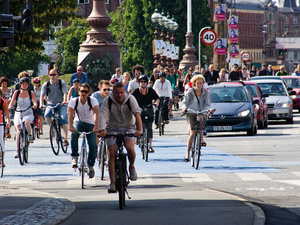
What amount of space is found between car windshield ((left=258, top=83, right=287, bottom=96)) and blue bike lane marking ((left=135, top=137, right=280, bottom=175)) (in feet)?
33.1

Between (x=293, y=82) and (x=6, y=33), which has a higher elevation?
(x=6, y=33)

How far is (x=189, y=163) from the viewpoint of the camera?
16.2 metres

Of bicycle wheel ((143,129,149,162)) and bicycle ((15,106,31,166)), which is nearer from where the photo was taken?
bicycle ((15,106,31,166))

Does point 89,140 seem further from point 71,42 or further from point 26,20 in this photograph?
point 71,42

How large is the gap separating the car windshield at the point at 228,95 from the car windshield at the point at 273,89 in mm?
5363

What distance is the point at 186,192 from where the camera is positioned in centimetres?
1170

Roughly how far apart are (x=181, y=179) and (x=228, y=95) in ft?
34.5

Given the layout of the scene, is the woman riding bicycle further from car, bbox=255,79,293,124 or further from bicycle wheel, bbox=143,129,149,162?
car, bbox=255,79,293,124

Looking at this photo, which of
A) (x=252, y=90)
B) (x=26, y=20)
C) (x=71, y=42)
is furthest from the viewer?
(x=71, y=42)

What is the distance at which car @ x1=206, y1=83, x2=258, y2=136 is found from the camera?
73.5 ft

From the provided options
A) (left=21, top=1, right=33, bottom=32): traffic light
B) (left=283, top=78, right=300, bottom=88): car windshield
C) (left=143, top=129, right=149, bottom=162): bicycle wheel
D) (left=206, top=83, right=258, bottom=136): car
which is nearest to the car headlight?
(left=206, top=83, right=258, bottom=136): car

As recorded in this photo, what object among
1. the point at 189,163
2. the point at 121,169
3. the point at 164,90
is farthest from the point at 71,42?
the point at 121,169

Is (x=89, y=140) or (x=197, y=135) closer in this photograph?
(x=89, y=140)

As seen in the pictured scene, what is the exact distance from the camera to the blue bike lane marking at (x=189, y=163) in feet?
48.2
